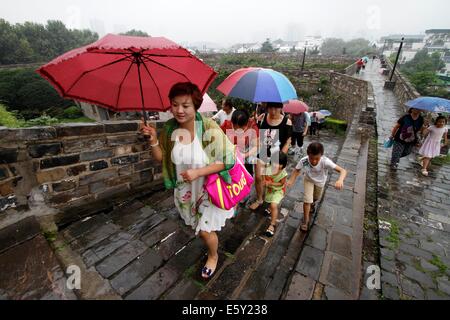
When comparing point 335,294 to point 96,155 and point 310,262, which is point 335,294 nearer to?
point 310,262

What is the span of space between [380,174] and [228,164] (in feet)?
17.7

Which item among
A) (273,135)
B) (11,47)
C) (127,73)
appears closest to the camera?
(127,73)

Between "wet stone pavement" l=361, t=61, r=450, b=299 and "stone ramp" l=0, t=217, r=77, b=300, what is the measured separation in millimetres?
3466

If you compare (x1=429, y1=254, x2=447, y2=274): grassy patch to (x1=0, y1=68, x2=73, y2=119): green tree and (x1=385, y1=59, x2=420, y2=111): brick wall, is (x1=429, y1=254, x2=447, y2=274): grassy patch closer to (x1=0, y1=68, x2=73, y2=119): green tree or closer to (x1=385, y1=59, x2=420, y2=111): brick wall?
(x1=385, y1=59, x2=420, y2=111): brick wall

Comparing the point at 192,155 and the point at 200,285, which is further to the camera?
the point at 200,285

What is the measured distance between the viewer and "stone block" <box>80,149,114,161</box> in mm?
2930

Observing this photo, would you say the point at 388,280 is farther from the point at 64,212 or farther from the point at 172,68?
the point at 64,212

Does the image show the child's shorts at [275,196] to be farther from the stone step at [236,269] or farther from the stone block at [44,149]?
the stone block at [44,149]

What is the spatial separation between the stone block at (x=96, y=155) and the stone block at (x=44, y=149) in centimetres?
28

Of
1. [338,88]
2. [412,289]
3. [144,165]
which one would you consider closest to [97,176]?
[144,165]

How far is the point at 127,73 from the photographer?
→ 2.17 metres

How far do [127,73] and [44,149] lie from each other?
1.41 metres
